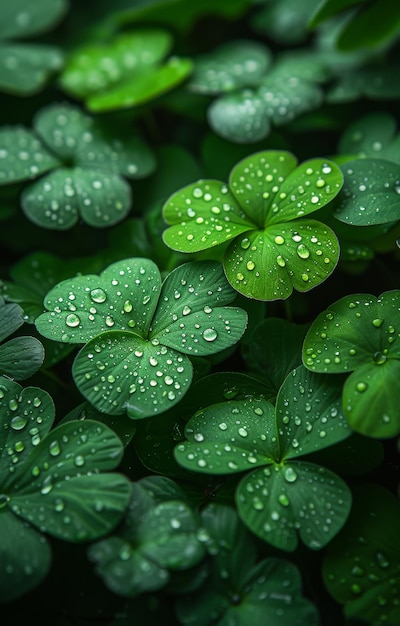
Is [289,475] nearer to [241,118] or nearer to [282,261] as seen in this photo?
[282,261]

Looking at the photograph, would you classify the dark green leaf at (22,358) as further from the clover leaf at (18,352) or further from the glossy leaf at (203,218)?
the glossy leaf at (203,218)

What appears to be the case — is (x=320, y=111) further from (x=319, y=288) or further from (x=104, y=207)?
(x=104, y=207)

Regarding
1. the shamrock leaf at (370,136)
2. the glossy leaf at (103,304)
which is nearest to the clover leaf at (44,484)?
the glossy leaf at (103,304)

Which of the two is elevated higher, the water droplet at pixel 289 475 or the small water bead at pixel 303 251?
the small water bead at pixel 303 251

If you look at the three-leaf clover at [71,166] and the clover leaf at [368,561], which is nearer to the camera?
the clover leaf at [368,561]

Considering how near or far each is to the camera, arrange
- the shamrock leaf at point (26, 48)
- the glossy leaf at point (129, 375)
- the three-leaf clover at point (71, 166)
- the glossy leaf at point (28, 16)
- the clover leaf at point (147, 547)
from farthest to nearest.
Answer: the glossy leaf at point (28, 16)
the shamrock leaf at point (26, 48)
the three-leaf clover at point (71, 166)
the glossy leaf at point (129, 375)
the clover leaf at point (147, 547)

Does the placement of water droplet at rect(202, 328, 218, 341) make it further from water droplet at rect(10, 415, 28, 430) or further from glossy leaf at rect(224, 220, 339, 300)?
water droplet at rect(10, 415, 28, 430)

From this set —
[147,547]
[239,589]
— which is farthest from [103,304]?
[239,589]
